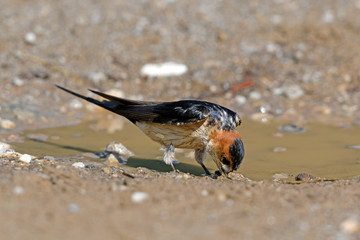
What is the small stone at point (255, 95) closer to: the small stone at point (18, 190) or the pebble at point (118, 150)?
the pebble at point (118, 150)

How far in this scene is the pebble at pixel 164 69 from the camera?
8.82 metres

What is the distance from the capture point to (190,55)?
9.22 metres

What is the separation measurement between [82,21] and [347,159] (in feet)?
19.4

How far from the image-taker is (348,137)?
6598 mm

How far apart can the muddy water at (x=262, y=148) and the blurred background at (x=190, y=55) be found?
1.88 feet

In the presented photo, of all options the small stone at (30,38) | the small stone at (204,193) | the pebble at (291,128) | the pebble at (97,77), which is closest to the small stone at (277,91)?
the pebble at (291,128)

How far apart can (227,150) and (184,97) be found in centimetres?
337

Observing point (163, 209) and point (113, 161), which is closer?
point (163, 209)

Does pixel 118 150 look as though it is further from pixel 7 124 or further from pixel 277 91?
pixel 277 91

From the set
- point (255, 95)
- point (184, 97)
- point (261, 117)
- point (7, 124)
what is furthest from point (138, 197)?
point (255, 95)

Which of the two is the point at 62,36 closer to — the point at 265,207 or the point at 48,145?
the point at 48,145

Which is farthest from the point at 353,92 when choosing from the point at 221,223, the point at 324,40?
the point at 221,223

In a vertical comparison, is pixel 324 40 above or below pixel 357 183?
above

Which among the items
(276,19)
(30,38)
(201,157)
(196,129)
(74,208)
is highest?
(276,19)
